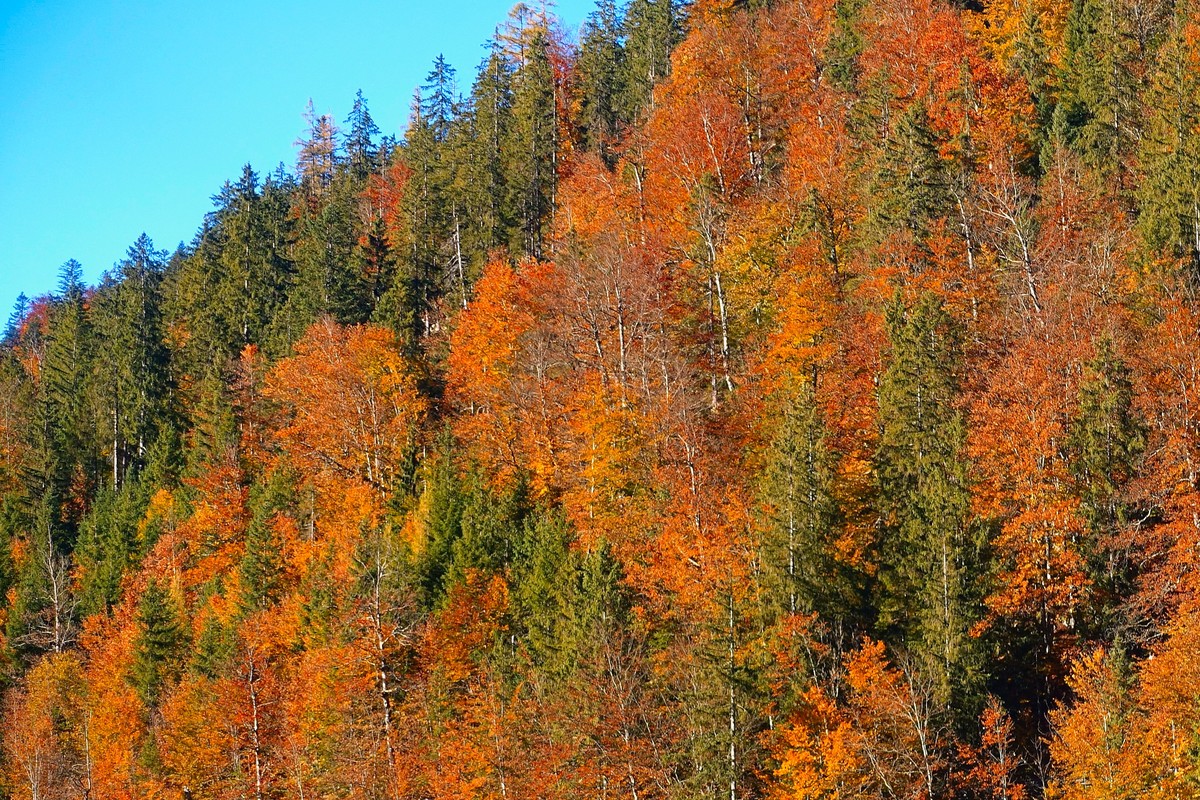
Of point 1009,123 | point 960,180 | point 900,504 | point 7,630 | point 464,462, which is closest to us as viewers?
point 900,504

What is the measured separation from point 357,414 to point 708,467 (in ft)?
88.9

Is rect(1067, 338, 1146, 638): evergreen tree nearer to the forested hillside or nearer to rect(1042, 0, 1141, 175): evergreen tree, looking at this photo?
the forested hillside

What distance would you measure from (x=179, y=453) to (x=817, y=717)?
64.9m

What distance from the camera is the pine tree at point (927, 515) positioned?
35.3 metres

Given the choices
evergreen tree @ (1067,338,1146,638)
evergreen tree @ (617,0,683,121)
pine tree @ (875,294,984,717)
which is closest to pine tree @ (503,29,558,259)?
evergreen tree @ (617,0,683,121)

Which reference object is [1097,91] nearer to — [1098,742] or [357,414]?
[1098,742]

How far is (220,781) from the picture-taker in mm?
50188

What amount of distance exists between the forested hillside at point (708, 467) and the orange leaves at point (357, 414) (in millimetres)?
277

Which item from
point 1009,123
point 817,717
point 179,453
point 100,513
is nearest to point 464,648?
point 817,717

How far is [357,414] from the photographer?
214 feet

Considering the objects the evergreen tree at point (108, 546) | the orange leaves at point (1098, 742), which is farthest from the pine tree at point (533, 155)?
the orange leaves at point (1098, 742)

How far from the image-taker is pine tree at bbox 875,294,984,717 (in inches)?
1391

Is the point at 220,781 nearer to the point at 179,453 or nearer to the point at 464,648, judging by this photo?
the point at 464,648

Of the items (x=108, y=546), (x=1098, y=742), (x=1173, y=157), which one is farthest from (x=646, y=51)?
(x=1098, y=742)
